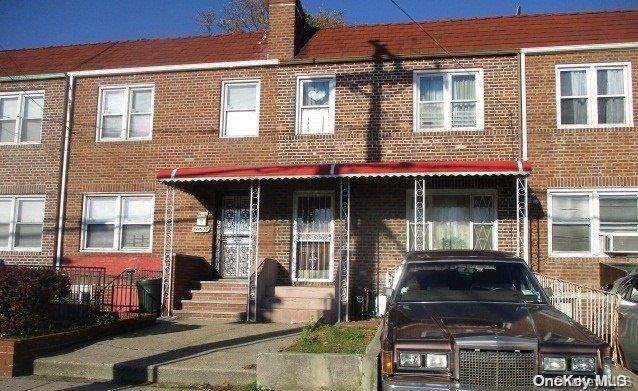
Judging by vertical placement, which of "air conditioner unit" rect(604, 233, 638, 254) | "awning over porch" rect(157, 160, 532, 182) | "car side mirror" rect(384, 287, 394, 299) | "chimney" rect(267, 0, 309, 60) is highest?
"chimney" rect(267, 0, 309, 60)

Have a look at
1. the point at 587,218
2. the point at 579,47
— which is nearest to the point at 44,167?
the point at 587,218

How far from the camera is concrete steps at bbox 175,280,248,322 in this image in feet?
43.5

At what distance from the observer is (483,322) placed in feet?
18.8

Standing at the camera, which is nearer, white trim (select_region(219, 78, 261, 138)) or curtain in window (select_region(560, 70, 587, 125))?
curtain in window (select_region(560, 70, 587, 125))

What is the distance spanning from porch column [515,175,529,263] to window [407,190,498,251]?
58cm

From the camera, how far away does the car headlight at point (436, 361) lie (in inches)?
211

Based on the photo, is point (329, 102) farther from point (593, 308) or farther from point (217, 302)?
point (593, 308)

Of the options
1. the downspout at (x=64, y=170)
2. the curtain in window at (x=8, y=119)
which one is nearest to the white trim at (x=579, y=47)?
the downspout at (x=64, y=170)

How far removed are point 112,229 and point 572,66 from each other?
1178 centimetres

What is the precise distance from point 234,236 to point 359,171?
161 inches

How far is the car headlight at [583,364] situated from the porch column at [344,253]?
7.86 m

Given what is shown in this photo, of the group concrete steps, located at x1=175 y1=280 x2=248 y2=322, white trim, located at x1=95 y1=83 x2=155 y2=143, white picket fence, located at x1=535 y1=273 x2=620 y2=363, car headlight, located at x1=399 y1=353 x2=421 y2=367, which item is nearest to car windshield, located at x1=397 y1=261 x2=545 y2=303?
car headlight, located at x1=399 y1=353 x2=421 y2=367

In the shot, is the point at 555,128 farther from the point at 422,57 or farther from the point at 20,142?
the point at 20,142

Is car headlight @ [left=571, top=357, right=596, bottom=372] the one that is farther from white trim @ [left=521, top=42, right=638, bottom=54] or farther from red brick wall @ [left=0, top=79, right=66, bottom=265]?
red brick wall @ [left=0, top=79, right=66, bottom=265]
